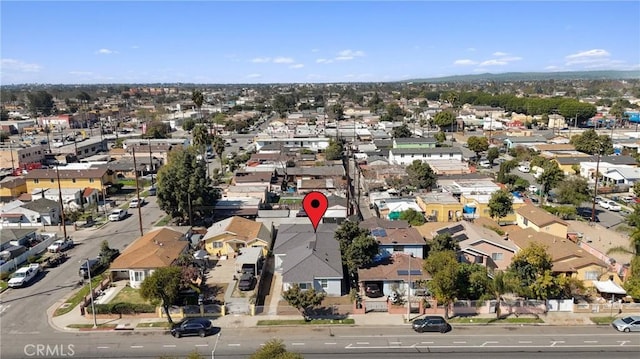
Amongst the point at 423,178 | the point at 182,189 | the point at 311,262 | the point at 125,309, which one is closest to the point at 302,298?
the point at 311,262

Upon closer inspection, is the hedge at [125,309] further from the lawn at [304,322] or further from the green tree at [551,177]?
the green tree at [551,177]

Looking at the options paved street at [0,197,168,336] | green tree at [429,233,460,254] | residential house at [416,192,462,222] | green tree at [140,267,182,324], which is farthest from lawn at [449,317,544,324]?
paved street at [0,197,168,336]

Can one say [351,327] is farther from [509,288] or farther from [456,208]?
[456,208]

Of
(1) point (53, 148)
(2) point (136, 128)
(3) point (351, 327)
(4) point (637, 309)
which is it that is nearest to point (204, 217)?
(3) point (351, 327)

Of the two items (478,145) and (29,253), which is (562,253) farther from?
(478,145)

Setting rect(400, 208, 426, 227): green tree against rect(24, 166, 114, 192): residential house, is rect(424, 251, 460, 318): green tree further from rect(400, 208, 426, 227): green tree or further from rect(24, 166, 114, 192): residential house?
rect(24, 166, 114, 192): residential house

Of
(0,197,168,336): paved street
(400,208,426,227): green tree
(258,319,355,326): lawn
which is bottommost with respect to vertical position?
(258,319,355,326): lawn

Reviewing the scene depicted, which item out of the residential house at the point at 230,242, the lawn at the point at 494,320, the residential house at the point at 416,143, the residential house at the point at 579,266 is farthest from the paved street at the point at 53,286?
the residential house at the point at 416,143
